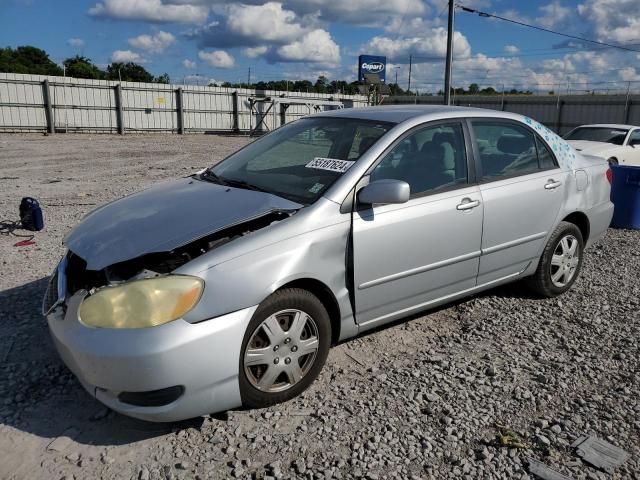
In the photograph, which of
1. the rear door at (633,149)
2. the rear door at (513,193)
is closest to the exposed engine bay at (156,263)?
the rear door at (513,193)

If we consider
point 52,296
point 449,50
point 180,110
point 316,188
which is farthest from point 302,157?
point 180,110

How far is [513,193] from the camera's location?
13.8 ft

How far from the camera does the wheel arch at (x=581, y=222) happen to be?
490 cm

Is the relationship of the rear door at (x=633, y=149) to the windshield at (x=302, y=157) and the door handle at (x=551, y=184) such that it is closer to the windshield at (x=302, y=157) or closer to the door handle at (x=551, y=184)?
the door handle at (x=551, y=184)

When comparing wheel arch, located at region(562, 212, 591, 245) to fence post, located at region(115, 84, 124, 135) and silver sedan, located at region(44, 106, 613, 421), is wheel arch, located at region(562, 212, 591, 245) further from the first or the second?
fence post, located at region(115, 84, 124, 135)

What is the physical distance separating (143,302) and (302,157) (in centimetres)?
179

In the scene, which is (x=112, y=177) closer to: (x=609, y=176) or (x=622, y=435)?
(x=609, y=176)

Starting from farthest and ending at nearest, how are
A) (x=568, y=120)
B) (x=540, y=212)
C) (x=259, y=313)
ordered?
1. (x=568, y=120)
2. (x=540, y=212)
3. (x=259, y=313)

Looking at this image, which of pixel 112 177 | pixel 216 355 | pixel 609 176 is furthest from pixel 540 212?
pixel 112 177

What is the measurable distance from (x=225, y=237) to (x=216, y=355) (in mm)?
659

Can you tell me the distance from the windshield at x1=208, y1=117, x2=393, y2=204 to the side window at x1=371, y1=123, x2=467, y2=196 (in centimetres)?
18

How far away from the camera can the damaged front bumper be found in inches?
100

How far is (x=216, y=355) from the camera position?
8.83 ft

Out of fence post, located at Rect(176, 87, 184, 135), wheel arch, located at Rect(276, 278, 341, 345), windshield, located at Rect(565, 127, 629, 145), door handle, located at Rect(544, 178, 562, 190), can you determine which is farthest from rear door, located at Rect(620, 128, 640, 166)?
fence post, located at Rect(176, 87, 184, 135)
